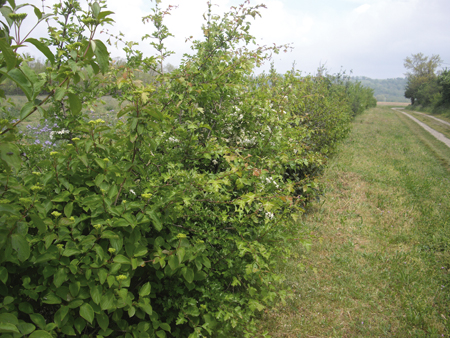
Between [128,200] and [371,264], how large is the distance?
3.60 metres

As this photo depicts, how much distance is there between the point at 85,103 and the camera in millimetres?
2350

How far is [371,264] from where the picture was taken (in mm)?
3826

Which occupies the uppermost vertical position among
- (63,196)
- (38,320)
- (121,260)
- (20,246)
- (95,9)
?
(95,9)

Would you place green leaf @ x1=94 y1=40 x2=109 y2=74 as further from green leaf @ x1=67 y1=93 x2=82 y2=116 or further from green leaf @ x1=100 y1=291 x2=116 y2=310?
green leaf @ x1=100 y1=291 x2=116 y2=310

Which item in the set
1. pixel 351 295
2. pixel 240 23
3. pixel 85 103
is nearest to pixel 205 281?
pixel 85 103

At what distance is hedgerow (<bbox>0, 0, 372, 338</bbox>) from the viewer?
1191mm

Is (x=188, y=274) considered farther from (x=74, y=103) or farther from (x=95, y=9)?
(x=95, y=9)

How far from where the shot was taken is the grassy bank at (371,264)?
112 inches

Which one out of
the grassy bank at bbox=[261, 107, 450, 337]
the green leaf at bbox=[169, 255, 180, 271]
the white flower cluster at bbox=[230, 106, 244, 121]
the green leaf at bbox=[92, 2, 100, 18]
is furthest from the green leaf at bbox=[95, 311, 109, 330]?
the white flower cluster at bbox=[230, 106, 244, 121]

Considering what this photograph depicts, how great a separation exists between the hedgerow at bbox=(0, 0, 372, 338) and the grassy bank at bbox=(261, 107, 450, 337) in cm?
92

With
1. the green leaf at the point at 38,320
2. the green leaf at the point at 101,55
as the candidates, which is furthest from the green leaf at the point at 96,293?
the green leaf at the point at 101,55

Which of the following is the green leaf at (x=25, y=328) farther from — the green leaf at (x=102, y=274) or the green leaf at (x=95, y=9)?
the green leaf at (x=95, y=9)

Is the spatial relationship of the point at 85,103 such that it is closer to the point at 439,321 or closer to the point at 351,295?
the point at 351,295

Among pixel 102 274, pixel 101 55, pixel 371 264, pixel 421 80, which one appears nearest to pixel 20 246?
pixel 102 274
